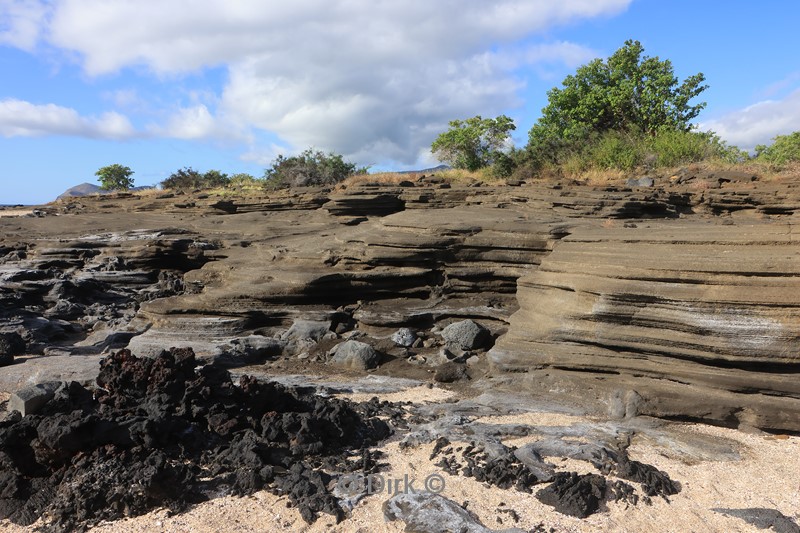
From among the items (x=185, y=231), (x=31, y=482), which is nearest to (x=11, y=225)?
(x=185, y=231)

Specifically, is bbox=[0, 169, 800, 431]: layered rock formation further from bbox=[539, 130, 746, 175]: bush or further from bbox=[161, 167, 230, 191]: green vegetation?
bbox=[161, 167, 230, 191]: green vegetation

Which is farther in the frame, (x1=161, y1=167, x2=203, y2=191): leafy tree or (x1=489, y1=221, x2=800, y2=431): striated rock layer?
(x1=161, y1=167, x2=203, y2=191): leafy tree

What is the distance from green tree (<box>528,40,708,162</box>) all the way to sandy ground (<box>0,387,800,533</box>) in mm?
21598

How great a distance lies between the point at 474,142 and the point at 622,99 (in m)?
7.06

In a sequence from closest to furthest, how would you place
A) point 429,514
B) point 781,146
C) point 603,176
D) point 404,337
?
point 429,514 → point 404,337 → point 603,176 → point 781,146

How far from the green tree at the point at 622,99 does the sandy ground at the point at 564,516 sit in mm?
21598

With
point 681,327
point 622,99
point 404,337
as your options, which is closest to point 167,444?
point 404,337

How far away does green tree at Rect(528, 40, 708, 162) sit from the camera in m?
26.2

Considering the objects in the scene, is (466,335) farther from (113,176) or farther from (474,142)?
(113,176)

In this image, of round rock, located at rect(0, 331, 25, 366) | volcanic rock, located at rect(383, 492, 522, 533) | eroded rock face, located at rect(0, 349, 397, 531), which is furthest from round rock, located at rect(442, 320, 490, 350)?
round rock, located at rect(0, 331, 25, 366)

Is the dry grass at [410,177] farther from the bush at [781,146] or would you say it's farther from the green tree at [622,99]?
the bush at [781,146]

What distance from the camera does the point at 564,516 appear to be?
4.38 metres

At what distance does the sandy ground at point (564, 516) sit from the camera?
4.27 m

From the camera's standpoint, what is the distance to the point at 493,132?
27641 mm
